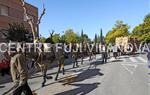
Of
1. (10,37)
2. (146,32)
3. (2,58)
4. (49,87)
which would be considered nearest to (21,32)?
(10,37)

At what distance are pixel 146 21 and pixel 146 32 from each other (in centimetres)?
348

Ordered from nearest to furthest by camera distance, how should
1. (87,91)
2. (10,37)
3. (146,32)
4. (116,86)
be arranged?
(87,91), (116,86), (10,37), (146,32)

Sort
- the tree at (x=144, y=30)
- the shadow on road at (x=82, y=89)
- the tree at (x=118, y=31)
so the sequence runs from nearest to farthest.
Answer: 1. the shadow on road at (x=82, y=89)
2. the tree at (x=144, y=30)
3. the tree at (x=118, y=31)

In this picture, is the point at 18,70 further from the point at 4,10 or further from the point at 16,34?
the point at 4,10

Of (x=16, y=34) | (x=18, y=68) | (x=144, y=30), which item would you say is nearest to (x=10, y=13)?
(x=16, y=34)

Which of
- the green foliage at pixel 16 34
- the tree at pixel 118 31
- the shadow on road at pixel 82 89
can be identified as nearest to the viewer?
the shadow on road at pixel 82 89

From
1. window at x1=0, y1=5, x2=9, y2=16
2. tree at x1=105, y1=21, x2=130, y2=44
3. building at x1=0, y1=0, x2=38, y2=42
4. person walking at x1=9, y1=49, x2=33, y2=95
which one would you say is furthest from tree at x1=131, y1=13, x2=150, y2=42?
person walking at x1=9, y1=49, x2=33, y2=95

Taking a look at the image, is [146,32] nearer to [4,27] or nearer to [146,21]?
[146,21]

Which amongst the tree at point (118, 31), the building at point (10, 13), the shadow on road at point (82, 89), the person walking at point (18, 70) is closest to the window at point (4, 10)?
the building at point (10, 13)

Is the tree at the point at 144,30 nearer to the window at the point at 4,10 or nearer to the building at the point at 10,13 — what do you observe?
the building at the point at 10,13

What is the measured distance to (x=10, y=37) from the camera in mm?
35219

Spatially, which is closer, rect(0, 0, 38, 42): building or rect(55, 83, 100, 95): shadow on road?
rect(55, 83, 100, 95): shadow on road

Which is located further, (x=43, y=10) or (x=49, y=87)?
(x=43, y=10)

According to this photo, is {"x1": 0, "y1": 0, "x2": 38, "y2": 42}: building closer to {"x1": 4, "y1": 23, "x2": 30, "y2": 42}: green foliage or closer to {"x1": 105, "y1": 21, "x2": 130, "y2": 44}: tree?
{"x1": 4, "y1": 23, "x2": 30, "y2": 42}: green foliage
